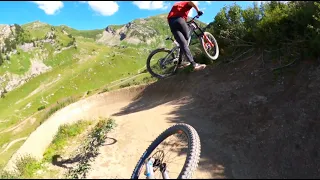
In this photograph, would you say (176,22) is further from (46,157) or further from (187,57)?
(46,157)

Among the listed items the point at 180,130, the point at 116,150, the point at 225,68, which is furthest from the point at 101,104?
the point at 180,130

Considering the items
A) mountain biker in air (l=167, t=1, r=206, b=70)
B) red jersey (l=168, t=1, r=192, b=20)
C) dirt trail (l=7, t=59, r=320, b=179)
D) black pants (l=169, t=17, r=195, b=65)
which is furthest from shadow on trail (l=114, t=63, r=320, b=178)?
red jersey (l=168, t=1, r=192, b=20)

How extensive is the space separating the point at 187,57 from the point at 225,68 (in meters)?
2.38

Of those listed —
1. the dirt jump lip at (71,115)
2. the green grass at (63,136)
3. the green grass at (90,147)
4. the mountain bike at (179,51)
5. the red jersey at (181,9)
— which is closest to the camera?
the green grass at (90,147)

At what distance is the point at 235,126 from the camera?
→ 9133 mm

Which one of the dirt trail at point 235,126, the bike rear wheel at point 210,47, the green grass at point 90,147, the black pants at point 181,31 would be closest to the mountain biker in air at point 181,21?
the black pants at point 181,31

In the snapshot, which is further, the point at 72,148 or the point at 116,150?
the point at 72,148

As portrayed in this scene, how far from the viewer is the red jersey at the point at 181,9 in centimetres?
1134

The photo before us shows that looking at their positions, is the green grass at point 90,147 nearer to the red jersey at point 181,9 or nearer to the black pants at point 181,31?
the black pants at point 181,31

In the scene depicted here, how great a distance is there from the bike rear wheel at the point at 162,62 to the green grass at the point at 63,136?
3.62 m

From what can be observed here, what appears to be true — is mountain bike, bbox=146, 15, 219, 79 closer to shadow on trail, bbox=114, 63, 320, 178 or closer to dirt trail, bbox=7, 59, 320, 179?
dirt trail, bbox=7, 59, 320, 179

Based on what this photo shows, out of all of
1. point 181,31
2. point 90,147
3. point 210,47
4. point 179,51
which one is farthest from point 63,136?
point 210,47

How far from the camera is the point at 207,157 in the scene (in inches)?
301

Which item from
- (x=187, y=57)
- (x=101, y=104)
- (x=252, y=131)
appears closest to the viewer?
(x=252, y=131)
